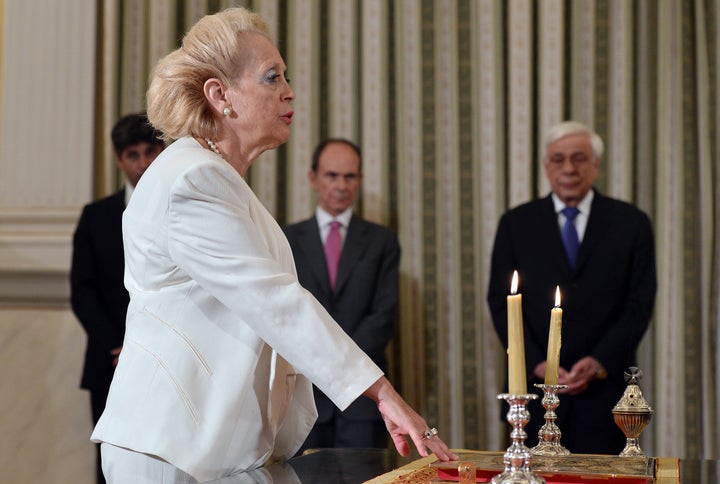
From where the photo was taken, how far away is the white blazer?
1.88 metres

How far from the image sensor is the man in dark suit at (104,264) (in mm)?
4637

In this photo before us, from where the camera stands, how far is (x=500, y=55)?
17.3 ft

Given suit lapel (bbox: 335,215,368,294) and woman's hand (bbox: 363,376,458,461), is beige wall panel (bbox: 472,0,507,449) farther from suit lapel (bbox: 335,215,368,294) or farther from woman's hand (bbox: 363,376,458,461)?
woman's hand (bbox: 363,376,458,461)

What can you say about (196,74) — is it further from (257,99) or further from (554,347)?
(554,347)

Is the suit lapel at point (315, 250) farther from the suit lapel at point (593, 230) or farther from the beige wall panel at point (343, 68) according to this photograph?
the suit lapel at point (593, 230)

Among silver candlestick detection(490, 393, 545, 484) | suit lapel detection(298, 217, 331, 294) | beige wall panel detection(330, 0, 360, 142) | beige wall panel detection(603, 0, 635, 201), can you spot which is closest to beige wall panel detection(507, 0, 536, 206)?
beige wall panel detection(603, 0, 635, 201)

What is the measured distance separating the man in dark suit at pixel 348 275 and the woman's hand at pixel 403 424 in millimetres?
2551

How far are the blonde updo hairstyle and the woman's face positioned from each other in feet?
0.08

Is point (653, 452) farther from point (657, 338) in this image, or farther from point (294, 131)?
point (294, 131)

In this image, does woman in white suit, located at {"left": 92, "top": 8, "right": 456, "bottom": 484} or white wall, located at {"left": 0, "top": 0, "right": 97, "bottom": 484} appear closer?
woman in white suit, located at {"left": 92, "top": 8, "right": 456, "bottom": 484}

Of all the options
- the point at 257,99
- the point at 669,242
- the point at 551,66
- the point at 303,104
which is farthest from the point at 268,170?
the point at 257,99

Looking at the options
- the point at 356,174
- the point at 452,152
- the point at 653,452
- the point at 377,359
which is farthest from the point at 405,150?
the point at 653,452

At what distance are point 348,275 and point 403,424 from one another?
285cm

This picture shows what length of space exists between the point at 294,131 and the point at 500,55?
1.14 m
